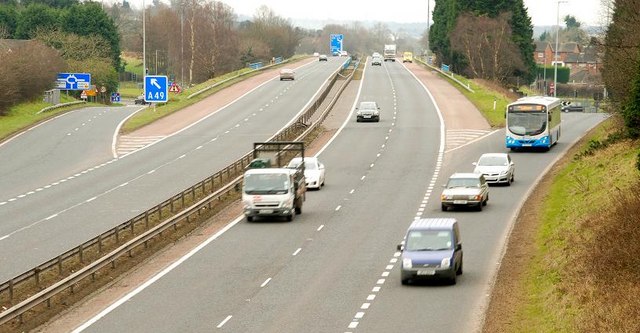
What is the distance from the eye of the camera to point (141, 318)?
2744 cm

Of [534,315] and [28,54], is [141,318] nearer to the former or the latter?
[534,315]

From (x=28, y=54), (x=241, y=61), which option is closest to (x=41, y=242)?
(x=28, y=54)

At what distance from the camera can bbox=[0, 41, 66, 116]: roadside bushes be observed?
276ft

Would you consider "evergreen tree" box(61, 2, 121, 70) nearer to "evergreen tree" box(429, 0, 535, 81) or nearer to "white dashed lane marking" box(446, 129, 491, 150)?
"evergreen tree" box(429, 0, 535, 81)

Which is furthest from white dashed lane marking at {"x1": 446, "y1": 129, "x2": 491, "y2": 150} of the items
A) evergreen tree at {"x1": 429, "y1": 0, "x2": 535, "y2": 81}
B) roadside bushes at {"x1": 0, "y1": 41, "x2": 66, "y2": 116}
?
evergreen tree at {"x1": 429, "y1": 0, "x2": 535, "y2": 81}

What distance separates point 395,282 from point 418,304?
10.3ft

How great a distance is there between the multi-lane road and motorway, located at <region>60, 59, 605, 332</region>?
46 millimetres

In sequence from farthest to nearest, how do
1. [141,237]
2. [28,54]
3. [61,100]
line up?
[61,100] < [28,54] < [141,237]

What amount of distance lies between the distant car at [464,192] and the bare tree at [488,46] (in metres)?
74.3

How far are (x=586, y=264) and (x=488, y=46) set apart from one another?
93.6 m

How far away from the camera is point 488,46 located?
122 meters

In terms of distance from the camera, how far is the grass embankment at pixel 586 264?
82.5 feet

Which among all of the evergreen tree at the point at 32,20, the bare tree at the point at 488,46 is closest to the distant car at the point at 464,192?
the bare tree at the point at 488,46

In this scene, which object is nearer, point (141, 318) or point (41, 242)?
point (141, 318)
